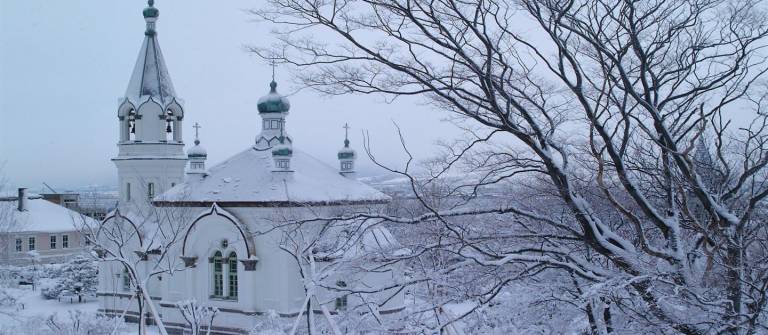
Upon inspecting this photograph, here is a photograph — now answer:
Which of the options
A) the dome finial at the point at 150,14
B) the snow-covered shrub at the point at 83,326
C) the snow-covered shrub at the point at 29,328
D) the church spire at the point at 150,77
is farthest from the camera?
the dome finial at the point at 150,14

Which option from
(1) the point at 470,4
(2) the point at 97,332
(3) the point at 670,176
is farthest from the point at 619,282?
(2) the point at 97,332

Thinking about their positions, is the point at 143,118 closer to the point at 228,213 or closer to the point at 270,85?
the point at 270,85

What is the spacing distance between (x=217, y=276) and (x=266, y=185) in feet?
9.91

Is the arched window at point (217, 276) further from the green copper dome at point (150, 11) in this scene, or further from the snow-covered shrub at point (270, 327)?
the green copper dome at point (150, 11)

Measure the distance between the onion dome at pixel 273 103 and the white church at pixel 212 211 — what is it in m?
0.03

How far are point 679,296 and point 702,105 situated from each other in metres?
2.34

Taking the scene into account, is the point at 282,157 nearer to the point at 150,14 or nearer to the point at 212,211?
the point at 212,211

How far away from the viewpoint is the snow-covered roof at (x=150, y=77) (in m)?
22.6

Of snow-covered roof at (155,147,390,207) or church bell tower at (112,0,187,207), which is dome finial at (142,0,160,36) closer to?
church bell tower at (112,0,187,207)

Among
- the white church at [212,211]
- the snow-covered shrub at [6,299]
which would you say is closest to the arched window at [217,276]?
the white church at [212,211]

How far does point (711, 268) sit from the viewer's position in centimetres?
599

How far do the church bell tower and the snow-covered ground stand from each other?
446cm

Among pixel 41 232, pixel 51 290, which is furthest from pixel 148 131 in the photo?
pixel 41 232

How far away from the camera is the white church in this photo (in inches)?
723
